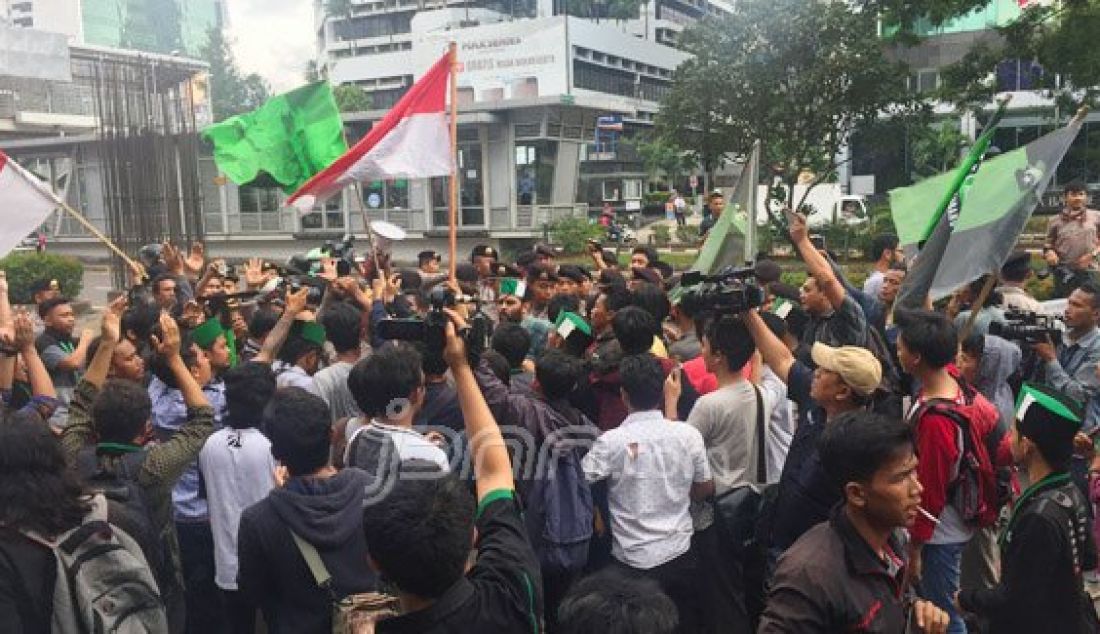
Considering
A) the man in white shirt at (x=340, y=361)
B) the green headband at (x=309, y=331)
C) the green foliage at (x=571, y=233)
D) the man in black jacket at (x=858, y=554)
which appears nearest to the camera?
the man in black jacket at (x=858, y=554)

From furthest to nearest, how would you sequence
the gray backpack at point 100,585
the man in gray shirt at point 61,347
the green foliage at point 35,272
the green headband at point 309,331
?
A: the green foliage at point 35,272 → the man in gray shirt at point 61,347 → the green headband at point 309,331 → the gray backpack at point 100,585

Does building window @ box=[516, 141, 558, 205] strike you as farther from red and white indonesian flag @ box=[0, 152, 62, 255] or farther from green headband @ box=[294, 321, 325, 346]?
green headband @ box=[294, 321, 325, 346]

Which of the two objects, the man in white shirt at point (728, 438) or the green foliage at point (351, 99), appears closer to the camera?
the man in white shirt at point (728, 438)

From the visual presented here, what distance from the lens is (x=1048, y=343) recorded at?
456cm

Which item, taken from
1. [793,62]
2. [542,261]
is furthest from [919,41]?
[542,261]

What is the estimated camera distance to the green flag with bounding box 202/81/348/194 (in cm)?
832

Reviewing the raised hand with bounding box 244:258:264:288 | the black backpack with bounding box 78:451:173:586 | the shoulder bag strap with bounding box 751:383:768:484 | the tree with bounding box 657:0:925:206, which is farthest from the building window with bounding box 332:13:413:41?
the black backpack with bounding box 78:451:173:586

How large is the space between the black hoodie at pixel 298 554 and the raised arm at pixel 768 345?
203 centimetres

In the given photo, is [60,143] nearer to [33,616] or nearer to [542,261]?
[542,261]

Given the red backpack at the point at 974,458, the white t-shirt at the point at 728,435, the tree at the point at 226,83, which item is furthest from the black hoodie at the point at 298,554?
the tree at the point at 226,83

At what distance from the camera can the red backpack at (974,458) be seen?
11.9ft

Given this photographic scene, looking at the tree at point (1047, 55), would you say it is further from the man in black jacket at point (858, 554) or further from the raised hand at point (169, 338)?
the raised hand at point (169, 338)

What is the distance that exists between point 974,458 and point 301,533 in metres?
2.67

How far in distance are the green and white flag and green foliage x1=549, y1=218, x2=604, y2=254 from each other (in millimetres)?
18946
